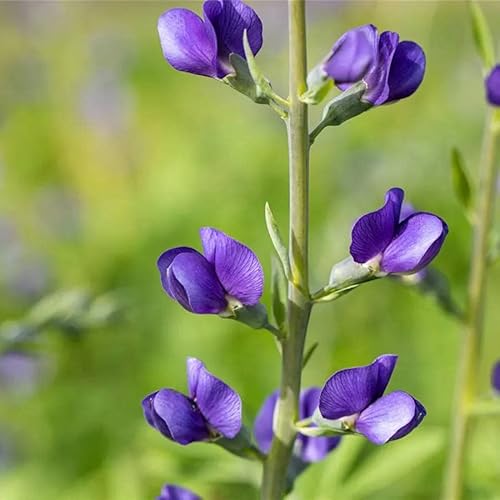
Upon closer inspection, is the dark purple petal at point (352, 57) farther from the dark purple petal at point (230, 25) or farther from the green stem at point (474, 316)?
the green stem at point (474, 316)

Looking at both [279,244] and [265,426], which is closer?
[279,244]

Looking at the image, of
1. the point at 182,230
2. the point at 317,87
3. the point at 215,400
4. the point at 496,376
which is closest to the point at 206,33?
the point at 317,87

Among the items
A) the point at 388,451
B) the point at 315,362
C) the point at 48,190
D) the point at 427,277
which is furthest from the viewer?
the point at 48,190

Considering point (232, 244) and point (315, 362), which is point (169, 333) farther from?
point (232, 244)

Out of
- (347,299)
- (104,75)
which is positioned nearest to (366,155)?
(347,299)

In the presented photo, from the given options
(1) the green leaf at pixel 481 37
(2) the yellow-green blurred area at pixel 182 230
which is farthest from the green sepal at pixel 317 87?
(2) the yellow-green blurred area at pixel 182 230

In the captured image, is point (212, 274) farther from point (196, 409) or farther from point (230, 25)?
point (230, 25)
